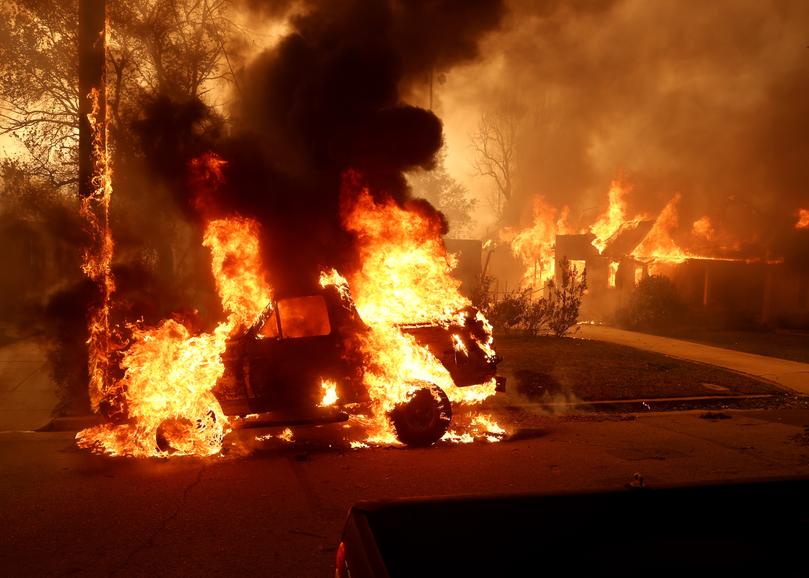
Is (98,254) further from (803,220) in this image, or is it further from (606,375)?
(803,220)

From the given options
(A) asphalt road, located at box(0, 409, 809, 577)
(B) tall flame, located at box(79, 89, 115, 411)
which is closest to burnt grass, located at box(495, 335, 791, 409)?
(A) asphalt road, located at box(0, 409, 809, 577)

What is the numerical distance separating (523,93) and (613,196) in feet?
63.7

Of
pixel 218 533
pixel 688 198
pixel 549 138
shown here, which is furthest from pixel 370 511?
pixel 549 138

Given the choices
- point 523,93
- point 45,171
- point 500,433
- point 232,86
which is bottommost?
point 500,433

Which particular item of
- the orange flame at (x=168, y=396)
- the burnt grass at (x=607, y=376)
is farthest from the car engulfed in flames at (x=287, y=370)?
the burnt grass at (x=607, y=376)

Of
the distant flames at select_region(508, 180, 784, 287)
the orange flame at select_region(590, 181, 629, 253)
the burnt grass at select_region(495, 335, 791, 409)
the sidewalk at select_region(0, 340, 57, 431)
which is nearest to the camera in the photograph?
the sidewalk at select_region(0, 340, 57, 431)

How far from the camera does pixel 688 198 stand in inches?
1127

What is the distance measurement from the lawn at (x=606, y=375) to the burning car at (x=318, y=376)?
339cm

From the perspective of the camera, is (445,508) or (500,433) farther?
(500,433)

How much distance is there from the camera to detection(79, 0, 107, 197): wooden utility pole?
964cm

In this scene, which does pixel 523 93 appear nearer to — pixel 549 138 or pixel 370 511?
pixel 549 138

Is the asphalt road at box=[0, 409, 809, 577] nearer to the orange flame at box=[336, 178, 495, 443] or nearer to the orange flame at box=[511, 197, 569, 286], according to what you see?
the orange flame at box=[336, 178, 495, 443]

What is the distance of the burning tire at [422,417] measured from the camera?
27.4ft

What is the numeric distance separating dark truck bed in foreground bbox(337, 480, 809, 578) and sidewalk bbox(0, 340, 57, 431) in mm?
8666
